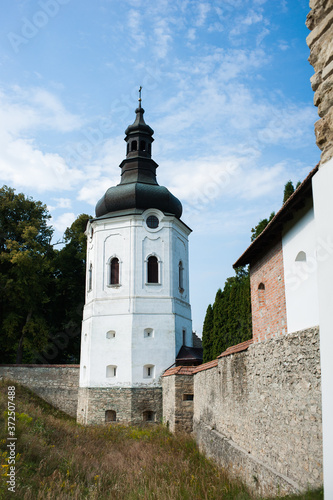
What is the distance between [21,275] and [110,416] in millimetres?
9609

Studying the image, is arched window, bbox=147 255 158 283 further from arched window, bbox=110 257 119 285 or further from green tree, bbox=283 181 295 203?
green tree, bbox=283 181 295 203

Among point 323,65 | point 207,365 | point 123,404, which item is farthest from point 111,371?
point 323,65

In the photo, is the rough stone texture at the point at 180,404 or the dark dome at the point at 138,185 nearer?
the rough stone texture at the point at 180,404

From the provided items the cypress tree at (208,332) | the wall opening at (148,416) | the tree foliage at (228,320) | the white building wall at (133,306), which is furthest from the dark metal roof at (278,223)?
the wall opening at (148,416)

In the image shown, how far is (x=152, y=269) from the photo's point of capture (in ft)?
75.4

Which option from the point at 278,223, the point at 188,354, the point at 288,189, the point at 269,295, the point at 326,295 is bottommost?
the point at 188,354

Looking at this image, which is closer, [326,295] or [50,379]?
[326,295]

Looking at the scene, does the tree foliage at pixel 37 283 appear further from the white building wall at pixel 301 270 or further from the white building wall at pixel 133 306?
the white building wall at pixel 301 270

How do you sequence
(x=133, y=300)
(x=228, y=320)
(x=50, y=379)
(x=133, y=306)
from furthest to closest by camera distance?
(x=50, y=379) → (x=133, y=300) → (x=133, y=306) → (x=228, y=320)

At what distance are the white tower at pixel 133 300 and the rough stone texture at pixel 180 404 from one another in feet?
12.1

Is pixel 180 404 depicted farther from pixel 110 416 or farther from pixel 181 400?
pixel 110 416

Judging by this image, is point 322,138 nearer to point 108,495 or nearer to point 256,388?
point 256,388

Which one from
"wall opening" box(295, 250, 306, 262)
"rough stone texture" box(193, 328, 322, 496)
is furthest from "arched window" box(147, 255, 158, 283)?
"wall opening" box(295, 250, 306, 262)

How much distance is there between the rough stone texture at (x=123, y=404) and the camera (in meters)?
20.2
